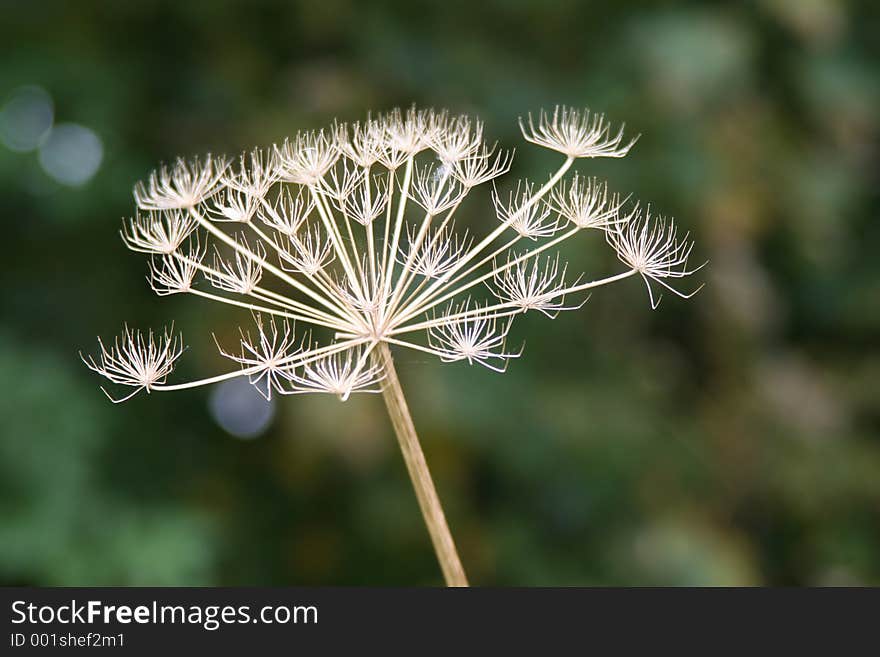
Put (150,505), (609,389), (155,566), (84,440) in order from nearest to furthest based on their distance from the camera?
(155,566)
(84,440)
(150,505)
(609,389)

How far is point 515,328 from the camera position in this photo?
4.12 m

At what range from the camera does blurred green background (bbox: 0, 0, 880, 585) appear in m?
3.88

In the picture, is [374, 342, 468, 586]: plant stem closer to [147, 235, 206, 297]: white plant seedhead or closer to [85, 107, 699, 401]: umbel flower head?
[85, 107, 699, 401]: umbel flower head

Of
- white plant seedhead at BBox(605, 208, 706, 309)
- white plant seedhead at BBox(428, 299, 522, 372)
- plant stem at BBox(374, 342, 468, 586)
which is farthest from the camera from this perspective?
white plant seedhead at BBox(605, 208, 706, 309)

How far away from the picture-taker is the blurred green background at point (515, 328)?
3881mm

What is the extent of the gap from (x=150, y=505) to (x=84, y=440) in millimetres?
537

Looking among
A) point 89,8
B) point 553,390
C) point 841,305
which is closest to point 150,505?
point 553,390

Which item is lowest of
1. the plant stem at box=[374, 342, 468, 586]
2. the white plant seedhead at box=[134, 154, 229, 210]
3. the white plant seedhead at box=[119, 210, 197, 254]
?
the plant stem at box=[374, 342, 468, 586]

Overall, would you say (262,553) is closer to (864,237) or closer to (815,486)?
(815,486)

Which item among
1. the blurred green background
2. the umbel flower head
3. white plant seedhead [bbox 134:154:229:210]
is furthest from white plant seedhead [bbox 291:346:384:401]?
the blurred green background

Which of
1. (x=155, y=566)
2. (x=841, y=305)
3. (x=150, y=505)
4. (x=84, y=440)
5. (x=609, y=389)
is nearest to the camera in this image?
(x=155, y=566)

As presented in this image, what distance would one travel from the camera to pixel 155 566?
335 cm

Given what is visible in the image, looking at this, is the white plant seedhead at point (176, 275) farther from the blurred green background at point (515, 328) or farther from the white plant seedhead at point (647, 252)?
the blurred green background at point (515, 328)

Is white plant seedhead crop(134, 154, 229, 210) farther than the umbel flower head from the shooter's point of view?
Yes
